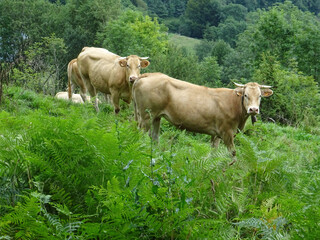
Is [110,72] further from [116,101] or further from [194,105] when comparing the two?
[194,105]

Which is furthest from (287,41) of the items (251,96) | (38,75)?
(251,96)

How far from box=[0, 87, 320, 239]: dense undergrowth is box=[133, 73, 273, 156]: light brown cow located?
5.52 m

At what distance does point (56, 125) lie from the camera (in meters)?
2.64

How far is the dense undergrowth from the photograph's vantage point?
1980 mm

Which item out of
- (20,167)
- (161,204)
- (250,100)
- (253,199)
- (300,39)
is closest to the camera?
(161,204)

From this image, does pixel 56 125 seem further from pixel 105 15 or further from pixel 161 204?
pixel 105 15

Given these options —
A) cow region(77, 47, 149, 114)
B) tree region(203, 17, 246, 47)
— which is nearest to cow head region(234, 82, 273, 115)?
cow region(77, 47, 149, 114)

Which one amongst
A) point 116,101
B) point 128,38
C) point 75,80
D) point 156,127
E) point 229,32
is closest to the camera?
point 156,127

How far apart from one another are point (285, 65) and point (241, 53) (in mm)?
29218

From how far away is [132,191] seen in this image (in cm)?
209

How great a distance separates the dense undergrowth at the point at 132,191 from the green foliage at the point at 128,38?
173 feet

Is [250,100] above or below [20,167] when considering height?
below

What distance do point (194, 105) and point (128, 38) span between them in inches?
A: 1950

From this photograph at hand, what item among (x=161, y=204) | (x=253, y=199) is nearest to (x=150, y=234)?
(x=161, y=204)
